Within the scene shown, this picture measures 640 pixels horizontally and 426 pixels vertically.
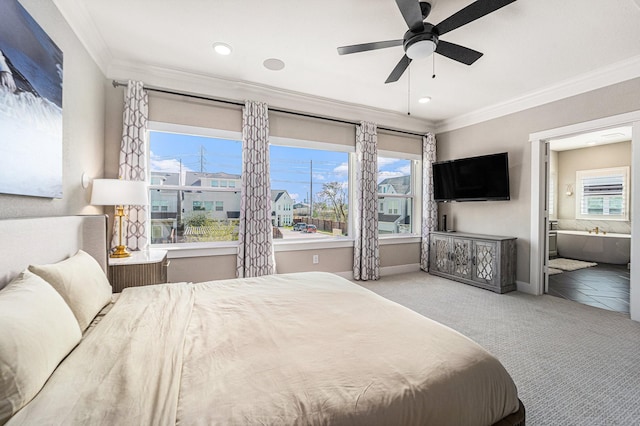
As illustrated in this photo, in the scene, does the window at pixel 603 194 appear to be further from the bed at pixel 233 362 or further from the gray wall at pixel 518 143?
the bed at pixel 233 362

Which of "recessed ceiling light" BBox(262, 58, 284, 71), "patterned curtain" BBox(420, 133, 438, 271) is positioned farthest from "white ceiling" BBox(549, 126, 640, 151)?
"recessed ceiling light" BBox(262, 58, 284, 71)

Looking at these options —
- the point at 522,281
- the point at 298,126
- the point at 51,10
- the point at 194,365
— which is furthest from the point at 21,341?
the point at 522,281

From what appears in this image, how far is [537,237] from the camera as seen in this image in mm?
3811

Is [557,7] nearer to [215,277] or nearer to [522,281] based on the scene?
[522,281]

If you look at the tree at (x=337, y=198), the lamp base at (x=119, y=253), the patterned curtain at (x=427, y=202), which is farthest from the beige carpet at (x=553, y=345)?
the lamp base at (x=119, y=253)

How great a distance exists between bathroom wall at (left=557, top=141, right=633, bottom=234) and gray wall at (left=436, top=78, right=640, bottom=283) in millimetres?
4060

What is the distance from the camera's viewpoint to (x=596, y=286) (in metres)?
4.19

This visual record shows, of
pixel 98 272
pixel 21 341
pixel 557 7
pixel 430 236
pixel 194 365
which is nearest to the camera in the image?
pixel 21 341

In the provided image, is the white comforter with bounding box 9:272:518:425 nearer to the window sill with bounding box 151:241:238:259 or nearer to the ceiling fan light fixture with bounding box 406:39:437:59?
the window sill with bounding box 151:241:238:259

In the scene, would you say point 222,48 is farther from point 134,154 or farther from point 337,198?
point 337,198

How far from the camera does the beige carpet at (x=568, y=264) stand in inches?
216

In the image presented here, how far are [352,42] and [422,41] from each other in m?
0.80

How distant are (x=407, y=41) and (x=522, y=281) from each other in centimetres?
370

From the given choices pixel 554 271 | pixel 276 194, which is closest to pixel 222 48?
pixel 276 194
